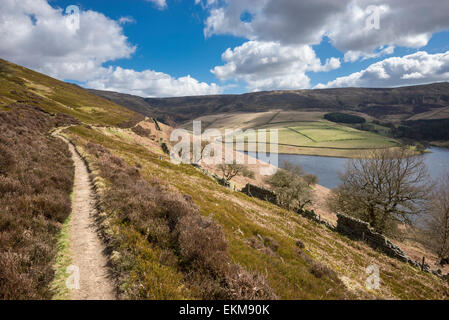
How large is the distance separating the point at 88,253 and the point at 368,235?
2683cm

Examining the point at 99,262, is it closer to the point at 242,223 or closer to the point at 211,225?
the point at 211,225

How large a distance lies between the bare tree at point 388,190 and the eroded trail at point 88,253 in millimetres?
33461

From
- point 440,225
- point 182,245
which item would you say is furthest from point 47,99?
point 440,225

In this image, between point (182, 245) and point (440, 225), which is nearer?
point (182, 245)

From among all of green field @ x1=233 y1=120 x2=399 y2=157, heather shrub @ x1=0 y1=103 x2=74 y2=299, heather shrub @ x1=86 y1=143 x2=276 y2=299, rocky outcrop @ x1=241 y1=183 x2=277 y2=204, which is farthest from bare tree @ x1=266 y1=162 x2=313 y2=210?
green field @ x1=233 y1=120 x2=399 y2=157

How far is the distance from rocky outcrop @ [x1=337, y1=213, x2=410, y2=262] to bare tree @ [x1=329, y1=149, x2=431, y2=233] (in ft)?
23.2

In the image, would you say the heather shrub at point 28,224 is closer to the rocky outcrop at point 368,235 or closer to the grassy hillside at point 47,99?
the rocky outcrop at point 368,235

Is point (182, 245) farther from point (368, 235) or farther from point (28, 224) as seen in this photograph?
point (368, 235)

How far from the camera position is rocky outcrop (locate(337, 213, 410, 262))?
2027 cm

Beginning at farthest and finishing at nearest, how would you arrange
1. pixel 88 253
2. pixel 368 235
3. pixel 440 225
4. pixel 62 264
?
pixel 440 225, pixel 368 235, pixel 88 253, pixel 62 264

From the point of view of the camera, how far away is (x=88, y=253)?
7152 mm

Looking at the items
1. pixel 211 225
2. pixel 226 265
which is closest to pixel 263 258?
pixel 211 225
